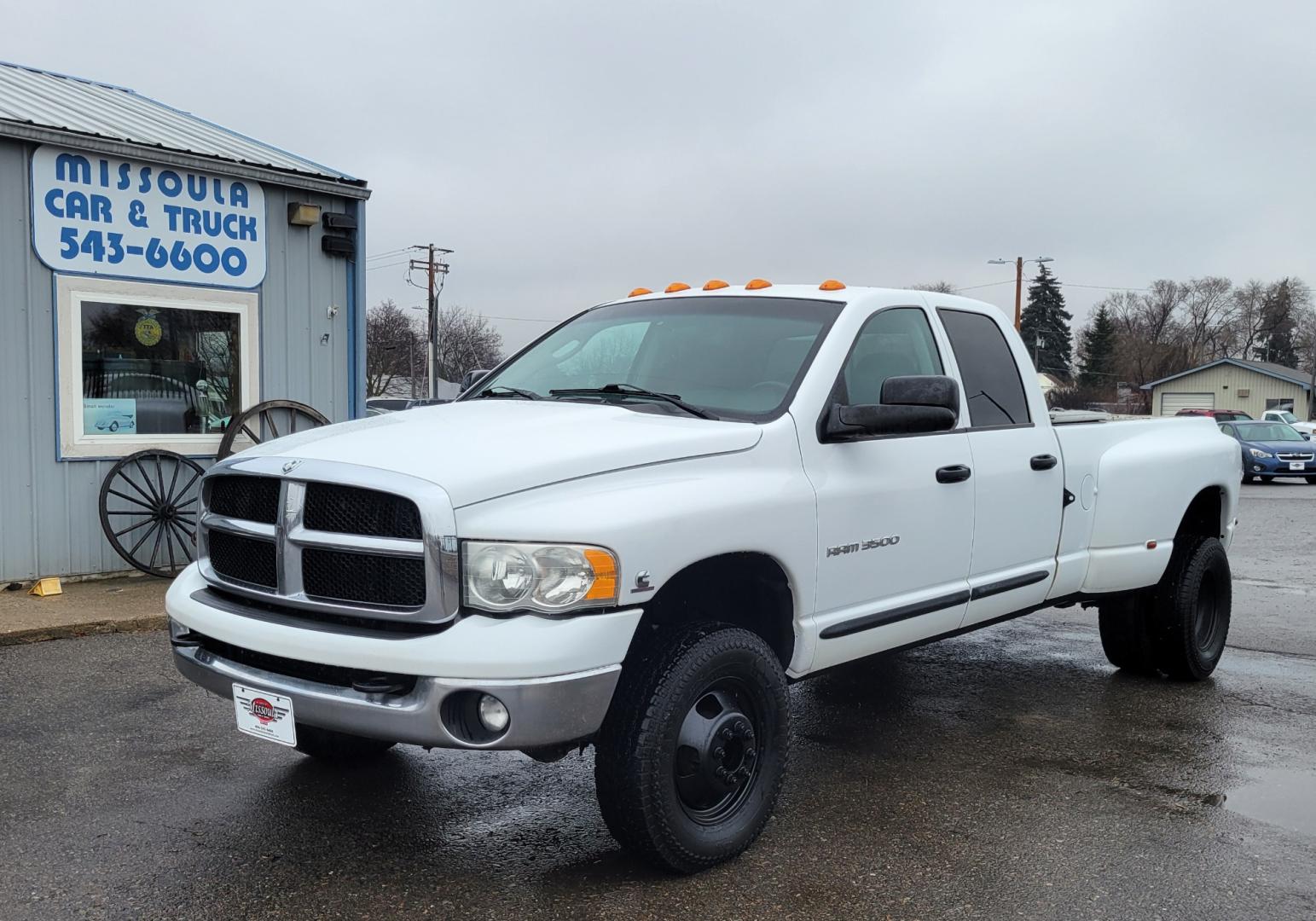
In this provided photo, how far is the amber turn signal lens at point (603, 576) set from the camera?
3.06 m

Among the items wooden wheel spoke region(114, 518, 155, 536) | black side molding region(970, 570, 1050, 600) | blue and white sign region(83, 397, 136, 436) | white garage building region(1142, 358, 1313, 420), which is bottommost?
wooden wheel spoke region(114, 518, 155, 536)

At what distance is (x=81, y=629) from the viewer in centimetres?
673

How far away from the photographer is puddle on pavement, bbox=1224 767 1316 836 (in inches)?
161

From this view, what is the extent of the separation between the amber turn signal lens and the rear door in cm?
198

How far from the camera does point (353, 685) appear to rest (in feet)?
10.3

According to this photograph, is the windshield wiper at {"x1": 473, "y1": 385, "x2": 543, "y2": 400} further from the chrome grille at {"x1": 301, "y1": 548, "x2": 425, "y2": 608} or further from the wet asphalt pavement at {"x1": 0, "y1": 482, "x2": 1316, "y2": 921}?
the wet asphalt pavement at {"x1": 0, "y1": 482, "x2": 1316, "y2": 921}

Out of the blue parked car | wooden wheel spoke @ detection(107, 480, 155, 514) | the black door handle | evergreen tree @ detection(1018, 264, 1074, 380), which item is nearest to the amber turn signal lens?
the black door handle

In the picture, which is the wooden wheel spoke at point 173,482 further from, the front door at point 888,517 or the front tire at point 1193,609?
the front tire at point 1193,609

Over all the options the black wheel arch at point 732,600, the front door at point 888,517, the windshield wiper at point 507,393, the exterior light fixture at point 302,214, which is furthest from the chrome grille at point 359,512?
the exterior light fixture at point 302,214

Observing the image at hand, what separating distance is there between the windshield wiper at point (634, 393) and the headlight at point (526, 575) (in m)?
0.98

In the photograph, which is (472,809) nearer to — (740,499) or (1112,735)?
(740,499)

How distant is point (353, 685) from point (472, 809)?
1183 millimetres

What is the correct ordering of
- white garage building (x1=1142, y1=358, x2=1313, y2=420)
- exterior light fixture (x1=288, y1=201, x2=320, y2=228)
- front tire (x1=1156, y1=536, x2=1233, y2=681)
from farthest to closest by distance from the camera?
white garage building (x1=1142, y1=358, x2=1313, y2=420) < exterior light fixture (x1=288, y1=201, x2=320, y2=228) < front tire (x1=1156, y1=536, x2=1233, y2=681)

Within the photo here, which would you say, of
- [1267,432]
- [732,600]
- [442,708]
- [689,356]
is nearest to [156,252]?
[689,356]
